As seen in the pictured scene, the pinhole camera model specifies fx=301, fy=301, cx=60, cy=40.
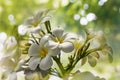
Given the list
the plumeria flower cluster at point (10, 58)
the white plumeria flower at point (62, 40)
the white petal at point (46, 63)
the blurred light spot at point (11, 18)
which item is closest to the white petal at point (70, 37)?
the white plumeria flower at point (62, 40)

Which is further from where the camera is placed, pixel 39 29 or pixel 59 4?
pixel 59 4

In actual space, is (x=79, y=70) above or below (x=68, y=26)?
below

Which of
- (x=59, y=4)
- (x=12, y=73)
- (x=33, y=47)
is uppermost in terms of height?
(x=59, y=4)

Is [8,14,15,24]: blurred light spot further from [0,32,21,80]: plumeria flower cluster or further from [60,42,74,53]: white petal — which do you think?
[60,42,74,53]: white petal

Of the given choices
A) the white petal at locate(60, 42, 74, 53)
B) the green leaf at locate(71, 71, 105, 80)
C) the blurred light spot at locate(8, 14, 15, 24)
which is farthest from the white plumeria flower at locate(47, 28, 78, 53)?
the blurred light spot at locate(8, 14, 15, 24)

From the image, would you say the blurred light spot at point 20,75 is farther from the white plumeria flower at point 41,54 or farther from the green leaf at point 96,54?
the green leaf at point 96,54

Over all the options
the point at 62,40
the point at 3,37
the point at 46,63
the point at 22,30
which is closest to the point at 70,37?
the point at 62,40

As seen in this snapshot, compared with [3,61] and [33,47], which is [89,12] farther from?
[3,61]

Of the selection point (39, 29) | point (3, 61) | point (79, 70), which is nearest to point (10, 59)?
point (3, 61)
